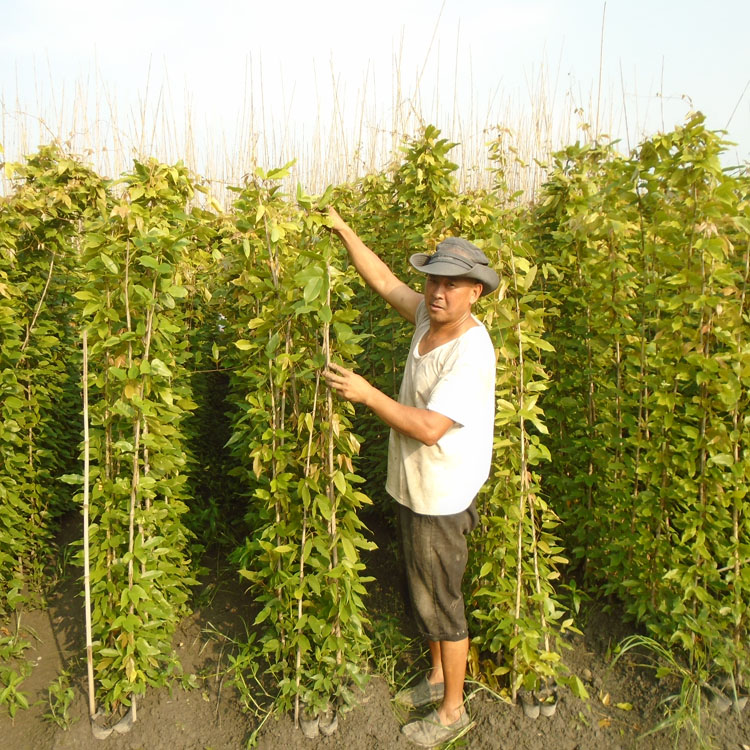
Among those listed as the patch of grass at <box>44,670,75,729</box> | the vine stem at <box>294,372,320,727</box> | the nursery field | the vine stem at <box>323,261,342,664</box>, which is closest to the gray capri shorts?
the nursery field

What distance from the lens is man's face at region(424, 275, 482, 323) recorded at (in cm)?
236

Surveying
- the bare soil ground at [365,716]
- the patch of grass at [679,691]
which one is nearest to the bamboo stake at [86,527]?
the bare soil ground at [365,716]

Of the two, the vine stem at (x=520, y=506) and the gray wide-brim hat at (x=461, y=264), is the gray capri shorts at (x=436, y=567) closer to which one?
the vine stem at (x=520, y=506)

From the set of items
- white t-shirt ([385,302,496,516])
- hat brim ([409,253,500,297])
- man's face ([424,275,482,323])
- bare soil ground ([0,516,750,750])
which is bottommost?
bare soil ground ([0,516,750,750])

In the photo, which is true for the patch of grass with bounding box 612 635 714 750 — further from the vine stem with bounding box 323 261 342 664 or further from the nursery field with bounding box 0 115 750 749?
the vine stem with bounding box 323 261 342 664

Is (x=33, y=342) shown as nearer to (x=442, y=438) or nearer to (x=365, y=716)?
(x=442, y=438)

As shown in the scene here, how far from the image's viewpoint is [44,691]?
2.89m

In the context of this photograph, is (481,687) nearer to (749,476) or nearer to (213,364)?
(749,476)

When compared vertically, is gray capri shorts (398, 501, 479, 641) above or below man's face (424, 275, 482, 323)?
below

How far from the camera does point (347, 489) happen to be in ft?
8.29

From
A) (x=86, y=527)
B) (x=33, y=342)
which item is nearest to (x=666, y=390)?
(x=86, y=527)

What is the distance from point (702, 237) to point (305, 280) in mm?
1619

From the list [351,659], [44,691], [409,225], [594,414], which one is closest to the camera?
[351,659]

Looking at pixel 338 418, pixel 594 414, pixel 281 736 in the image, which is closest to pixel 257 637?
pixel 281 736
